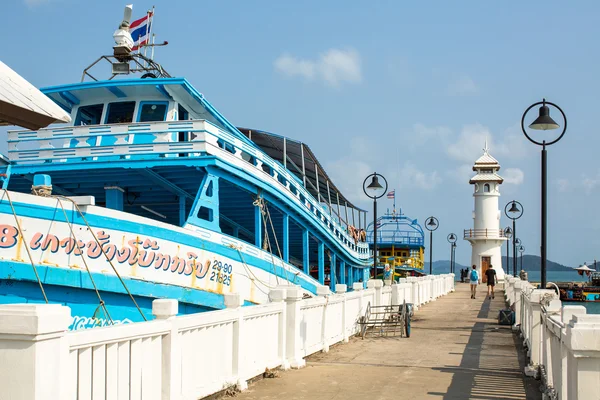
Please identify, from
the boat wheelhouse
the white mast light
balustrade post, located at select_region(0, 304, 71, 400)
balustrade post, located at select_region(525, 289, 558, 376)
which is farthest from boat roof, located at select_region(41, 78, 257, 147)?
balustrade post, located at select_region(0, 304, 71, 400)

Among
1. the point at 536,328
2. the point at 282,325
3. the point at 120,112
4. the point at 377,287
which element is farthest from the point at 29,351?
the point at 377,287

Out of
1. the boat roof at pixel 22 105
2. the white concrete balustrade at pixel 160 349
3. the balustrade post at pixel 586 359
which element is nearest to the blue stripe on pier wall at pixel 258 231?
the white concrete balustrade at pixel 160 349

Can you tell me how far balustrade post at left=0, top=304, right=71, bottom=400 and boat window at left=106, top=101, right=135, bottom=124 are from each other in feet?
45.9

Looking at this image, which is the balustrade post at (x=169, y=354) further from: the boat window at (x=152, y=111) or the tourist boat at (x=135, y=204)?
the boat window at (x=152, y=111)

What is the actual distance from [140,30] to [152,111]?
188 inches

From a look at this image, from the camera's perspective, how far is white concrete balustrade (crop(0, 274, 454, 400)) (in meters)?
4.95

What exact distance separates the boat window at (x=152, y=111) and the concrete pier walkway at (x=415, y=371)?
742cm

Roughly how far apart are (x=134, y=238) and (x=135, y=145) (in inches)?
143

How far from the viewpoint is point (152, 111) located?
18.3m

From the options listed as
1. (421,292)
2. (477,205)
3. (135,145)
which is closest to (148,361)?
A: (135,145)

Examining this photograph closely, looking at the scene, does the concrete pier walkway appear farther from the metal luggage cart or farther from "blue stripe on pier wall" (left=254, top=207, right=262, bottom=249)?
"blue stripe on pier wall" (left=254, top=207, right=262, bottom=249)

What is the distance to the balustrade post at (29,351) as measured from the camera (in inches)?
193

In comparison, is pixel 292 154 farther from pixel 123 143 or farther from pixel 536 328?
pixel 536 328

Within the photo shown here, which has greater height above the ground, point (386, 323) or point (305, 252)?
point (305, 252)
